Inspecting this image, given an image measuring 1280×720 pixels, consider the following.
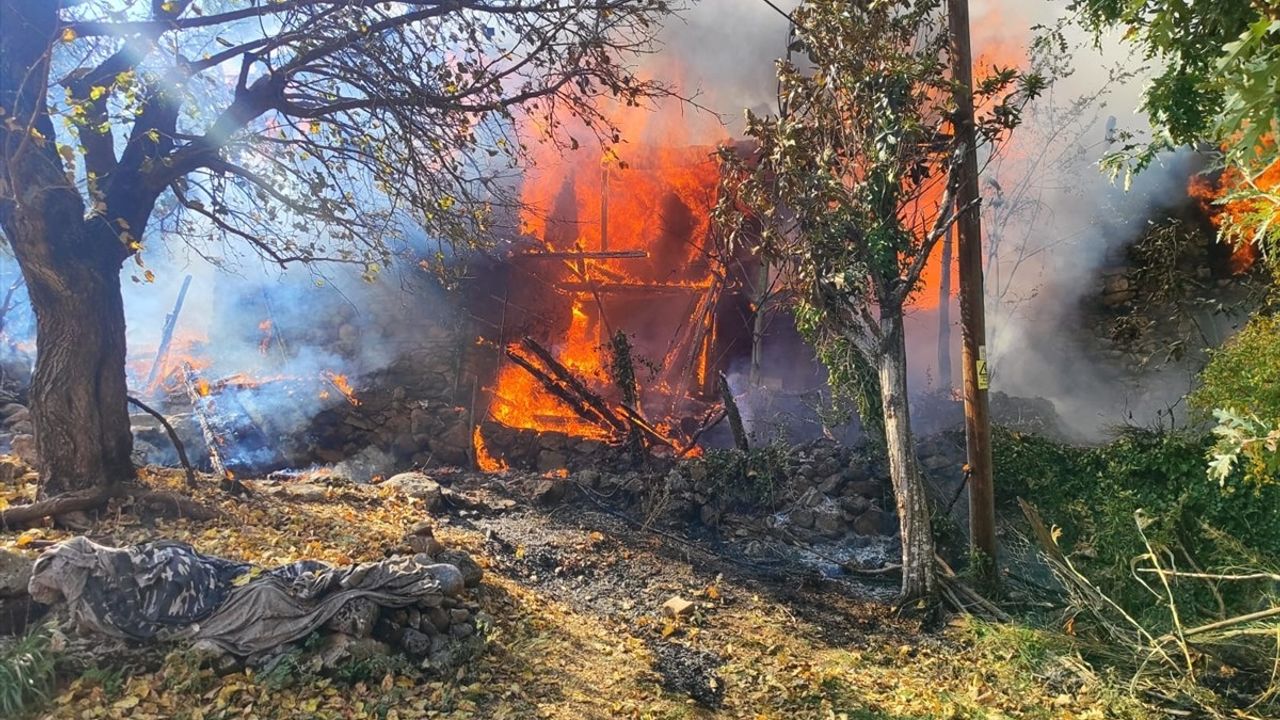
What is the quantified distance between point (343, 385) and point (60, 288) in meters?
9.69

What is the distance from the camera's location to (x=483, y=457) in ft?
45.0

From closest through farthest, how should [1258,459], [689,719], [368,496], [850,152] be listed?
[1258,459] → [689,719] → [850,152] → [368,496]

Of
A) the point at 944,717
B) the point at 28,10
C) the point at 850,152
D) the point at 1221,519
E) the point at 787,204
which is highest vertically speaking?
the point at 28,10

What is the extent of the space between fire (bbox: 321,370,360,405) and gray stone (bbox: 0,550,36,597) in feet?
34.2

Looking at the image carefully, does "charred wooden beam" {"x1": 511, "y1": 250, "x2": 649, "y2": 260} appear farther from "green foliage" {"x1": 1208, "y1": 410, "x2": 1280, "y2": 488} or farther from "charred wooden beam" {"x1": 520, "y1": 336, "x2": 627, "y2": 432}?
"green foliage" {"x1": 1208, "y1": 410, "x2": 1280, "y2": 488}

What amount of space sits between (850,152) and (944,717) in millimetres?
5321

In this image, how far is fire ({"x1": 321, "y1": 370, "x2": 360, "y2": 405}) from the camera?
1472cm

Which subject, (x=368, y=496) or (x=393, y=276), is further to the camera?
(x=393, y=276)

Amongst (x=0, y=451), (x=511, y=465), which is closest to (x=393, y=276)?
(x=511, y=465)

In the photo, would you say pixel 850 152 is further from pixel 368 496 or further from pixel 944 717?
pixel 368 496

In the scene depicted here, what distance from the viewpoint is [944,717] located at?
14.8 feet

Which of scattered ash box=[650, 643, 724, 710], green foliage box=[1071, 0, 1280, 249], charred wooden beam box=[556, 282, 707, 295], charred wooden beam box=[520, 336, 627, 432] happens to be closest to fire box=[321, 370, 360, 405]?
charred wooden beam box=[520, 336, 627, 432]

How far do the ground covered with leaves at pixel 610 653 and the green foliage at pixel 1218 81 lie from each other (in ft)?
12.3

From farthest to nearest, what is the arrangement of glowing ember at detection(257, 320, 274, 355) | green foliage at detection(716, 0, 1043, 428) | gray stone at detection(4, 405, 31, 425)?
glowing ember at detection(257, 320, 274, 355) < gray stone at detection(4, 405, 31, 425) < green foliage at detection(716, 0, 1043, 428)
